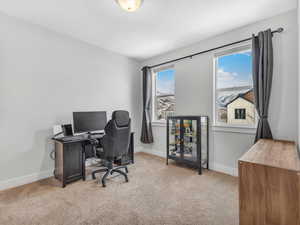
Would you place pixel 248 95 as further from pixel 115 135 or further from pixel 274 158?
pixel 115 135

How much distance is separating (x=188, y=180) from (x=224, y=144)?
94cm

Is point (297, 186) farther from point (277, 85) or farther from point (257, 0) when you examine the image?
point (257, 0)

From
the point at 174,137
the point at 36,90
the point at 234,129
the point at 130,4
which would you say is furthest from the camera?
the point at 174,137

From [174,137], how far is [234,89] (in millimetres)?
1516

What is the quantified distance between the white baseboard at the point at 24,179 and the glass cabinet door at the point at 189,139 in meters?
2.51

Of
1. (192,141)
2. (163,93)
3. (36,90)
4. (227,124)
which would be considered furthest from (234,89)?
(36,90)

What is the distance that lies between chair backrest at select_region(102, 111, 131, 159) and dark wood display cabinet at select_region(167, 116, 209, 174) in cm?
122

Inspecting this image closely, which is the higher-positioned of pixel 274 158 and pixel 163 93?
pixel 163 93

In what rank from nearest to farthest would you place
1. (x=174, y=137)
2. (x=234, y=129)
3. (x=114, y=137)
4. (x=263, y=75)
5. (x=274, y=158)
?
(x=274, y=158), (x=263, y=75), (x=114, y=137), (x=234, y=129), (x=174, y=137)

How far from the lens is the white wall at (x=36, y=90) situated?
7.48 feet

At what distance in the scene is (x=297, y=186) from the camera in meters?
1.07

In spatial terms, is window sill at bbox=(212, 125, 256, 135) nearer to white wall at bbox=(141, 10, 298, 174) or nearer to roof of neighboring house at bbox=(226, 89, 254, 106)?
white wall at bbox=(141, 10, 298, 174)

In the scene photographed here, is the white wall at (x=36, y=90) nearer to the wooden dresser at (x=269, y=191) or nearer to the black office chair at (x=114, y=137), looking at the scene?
the black office chair at (x=114, y=137)

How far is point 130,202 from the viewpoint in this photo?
1924mm
